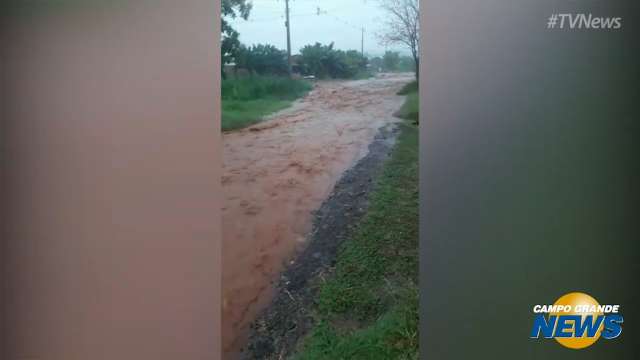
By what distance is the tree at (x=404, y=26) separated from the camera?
292 centimetres

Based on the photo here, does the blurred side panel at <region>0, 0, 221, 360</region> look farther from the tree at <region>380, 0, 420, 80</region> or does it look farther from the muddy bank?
the tree at <region>380, 0, 420, 80</region>

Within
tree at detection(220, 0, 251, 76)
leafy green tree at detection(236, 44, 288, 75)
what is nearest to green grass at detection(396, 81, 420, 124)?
leafy green tree at detection(236, 44, 288, 75)

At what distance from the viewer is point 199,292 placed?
297 cm

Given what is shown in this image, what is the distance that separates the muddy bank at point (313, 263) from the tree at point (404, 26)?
46 centimetres

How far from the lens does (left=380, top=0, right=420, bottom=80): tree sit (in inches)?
115

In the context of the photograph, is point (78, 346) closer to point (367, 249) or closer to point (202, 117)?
point (202, 117)

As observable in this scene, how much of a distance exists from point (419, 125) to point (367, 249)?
752 millimetres

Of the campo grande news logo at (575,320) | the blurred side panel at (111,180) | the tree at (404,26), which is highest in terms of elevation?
the tree at (404,26)

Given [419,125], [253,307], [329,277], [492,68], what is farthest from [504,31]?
→ [253,307]

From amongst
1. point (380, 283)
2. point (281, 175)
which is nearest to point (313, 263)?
point (380, 283)

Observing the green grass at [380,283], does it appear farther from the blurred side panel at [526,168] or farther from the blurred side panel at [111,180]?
the blurred side panel at [111,180]

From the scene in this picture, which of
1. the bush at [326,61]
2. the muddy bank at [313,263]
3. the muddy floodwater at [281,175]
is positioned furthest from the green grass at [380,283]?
the bush at [326,61]

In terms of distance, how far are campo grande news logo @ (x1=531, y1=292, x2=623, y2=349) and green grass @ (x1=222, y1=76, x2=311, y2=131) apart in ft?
5.98

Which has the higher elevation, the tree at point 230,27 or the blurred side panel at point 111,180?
the tree at point 230,27
